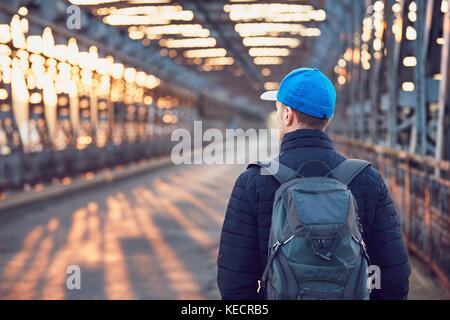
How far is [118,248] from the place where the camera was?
9938 mm

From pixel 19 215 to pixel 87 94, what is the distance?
40.9ft

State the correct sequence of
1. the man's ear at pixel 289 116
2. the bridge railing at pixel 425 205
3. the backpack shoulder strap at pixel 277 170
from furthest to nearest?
1. the bridge railing at pixel 425 205
2. the man's ear at pixel 289 116
3. the backpack shoulder strap at pixel 277 170

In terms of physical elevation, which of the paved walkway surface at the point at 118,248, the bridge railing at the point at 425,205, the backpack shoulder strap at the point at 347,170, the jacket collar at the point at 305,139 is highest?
the jacket collar at the point at 305,139

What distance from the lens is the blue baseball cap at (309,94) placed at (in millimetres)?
2715

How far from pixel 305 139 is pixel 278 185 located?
19 centimetres

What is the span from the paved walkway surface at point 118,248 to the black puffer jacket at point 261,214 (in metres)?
4.35

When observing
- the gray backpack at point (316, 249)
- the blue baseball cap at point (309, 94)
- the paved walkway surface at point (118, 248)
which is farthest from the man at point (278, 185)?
the paved walkway surface at point (118, 248)

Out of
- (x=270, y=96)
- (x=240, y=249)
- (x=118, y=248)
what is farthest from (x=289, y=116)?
(x=118, y=248)

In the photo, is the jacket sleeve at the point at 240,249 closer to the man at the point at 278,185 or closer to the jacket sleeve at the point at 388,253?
the man at the point at 278,185

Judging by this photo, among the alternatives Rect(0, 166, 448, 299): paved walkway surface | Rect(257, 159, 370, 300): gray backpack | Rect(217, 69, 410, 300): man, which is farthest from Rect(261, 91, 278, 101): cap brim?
Rect(0, 166, 448, 299): paved walkway surface
